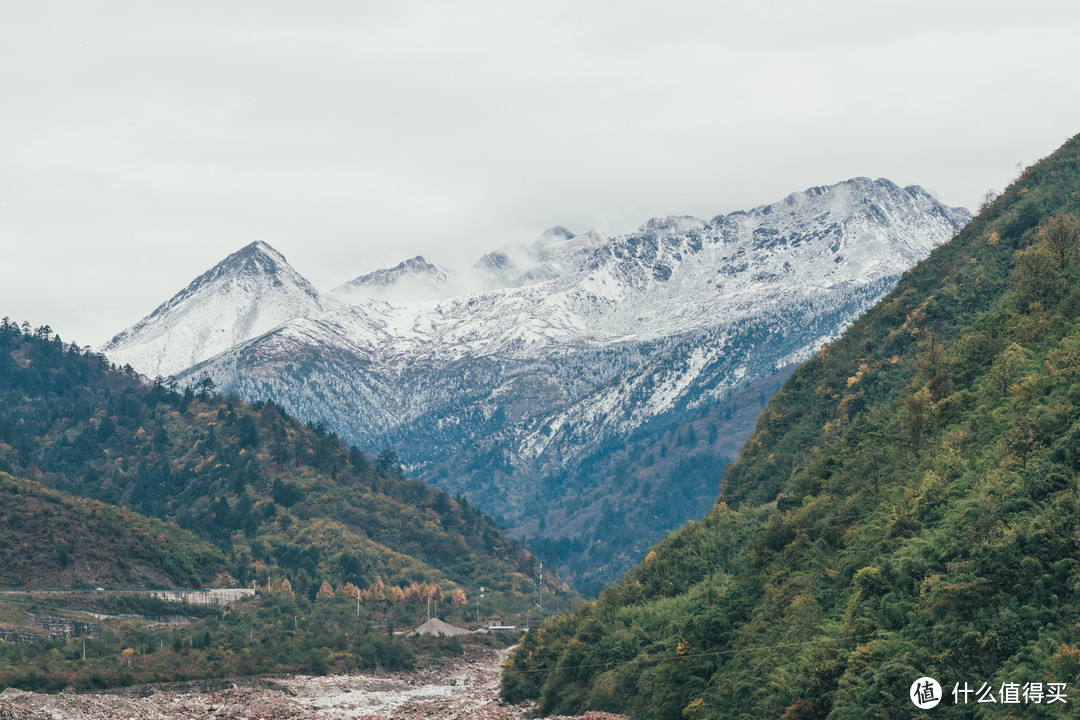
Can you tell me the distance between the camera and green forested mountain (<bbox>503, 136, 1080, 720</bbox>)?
5959cm

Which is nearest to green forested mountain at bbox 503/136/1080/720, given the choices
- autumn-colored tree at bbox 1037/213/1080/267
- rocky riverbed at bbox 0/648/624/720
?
autumn-colored tree at bbox 1037/213/1080/267

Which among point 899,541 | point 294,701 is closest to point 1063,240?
point 899,541

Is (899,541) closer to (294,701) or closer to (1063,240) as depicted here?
(1063,240)

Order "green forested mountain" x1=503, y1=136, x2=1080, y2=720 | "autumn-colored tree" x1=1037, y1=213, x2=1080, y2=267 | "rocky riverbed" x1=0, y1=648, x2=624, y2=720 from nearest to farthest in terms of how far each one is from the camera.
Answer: "green forested mountain" x1=503, y1=136, x2=1080, y2=720, "autumn-colored tree" x1=1037, y1=213, x2=1080, y2=267, "rocky riverbed" x1=0, y1=648, x2=624, y2=720

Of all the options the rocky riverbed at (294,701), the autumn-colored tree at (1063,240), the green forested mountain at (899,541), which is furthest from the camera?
the rocky riverbed at (294,701)

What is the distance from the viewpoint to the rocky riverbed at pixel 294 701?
109 meters

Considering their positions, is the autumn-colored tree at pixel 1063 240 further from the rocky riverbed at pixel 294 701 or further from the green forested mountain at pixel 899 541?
the rocky riverbed at pixel 294 701

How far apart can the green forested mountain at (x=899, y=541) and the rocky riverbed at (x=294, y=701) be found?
797 cm

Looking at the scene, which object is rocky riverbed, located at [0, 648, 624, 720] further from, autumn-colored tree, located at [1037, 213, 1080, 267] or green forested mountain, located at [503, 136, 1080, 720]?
autumn-colored tree, located at [1037, 213, 1080, 267]

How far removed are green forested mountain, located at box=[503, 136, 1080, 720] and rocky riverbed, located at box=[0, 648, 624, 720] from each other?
797 cm

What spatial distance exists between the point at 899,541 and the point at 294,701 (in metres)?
75.2

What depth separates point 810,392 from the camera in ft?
462

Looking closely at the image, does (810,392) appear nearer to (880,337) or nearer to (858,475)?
(880,337)

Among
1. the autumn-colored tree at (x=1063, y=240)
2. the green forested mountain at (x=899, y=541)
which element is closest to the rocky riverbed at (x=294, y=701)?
the green forested mountain at (x=899, y=541)
